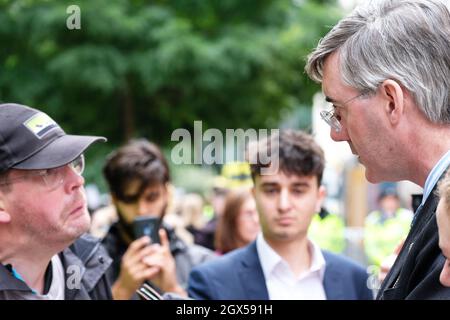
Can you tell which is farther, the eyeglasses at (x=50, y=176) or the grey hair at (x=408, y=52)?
the eyeglasses at (x=50, y=176)


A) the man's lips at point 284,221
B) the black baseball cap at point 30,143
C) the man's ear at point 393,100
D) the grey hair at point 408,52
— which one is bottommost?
the man's lips at point 284,221

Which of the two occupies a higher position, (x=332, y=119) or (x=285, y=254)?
(x=332, y=119)

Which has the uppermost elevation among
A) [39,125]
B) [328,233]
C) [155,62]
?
[155,62]

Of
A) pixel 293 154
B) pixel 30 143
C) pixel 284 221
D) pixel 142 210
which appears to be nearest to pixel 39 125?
pixel 30 143

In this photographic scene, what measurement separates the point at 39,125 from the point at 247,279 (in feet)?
4.22

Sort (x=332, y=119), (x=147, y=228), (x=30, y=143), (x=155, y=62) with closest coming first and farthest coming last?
(x=332, y=119)
(x=30, y=143)
(x=147, y=228)
(x=155, y=62)

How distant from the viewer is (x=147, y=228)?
405cm

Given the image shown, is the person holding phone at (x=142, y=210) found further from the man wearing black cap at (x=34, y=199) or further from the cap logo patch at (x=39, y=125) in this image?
the cap logo patch at (x=39, y=125)

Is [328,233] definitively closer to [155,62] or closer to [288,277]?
[288,277]

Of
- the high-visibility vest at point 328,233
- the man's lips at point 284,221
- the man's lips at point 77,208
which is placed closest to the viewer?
the man's lips at point 77,208

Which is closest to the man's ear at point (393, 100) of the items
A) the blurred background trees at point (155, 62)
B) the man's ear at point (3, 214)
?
the man's ear at point (3, 214)

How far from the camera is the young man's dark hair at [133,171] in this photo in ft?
14.6

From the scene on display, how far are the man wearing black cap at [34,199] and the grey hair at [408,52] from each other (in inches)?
38.6
